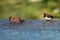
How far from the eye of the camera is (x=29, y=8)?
3.70m

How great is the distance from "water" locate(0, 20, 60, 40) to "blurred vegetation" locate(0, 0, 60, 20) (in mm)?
1267

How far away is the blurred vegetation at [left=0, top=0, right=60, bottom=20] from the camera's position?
143 inches

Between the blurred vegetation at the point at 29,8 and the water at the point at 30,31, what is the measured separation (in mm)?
1267

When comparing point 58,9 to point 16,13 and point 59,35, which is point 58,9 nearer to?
point 16,13

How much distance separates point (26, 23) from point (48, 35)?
1.42 feet

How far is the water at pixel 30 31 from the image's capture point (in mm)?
1928

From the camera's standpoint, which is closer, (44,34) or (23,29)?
(44,34)

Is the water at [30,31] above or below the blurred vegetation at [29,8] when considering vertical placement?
below

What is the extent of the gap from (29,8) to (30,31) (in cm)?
165

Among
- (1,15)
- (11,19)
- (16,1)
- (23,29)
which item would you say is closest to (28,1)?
(16,1)

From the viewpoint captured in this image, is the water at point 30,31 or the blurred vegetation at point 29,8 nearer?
the water at point 30,31

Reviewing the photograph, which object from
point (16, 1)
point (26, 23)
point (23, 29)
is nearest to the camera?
point (23, 29)

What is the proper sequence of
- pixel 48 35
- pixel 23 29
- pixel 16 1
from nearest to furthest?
pixel 48 35 → pixel 23 29 → pixel 16 1

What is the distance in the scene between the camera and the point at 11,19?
2.41 meters
